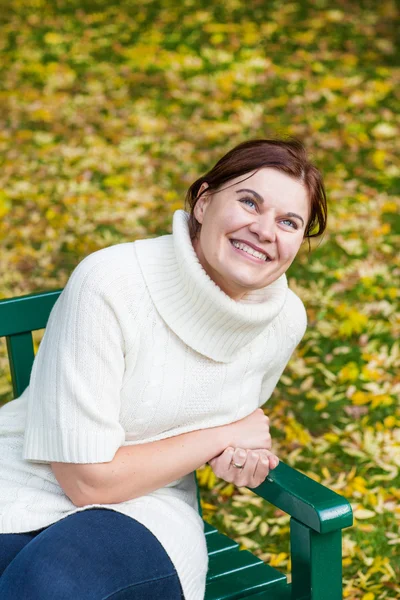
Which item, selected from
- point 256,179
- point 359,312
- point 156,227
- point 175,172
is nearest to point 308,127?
point 175,172

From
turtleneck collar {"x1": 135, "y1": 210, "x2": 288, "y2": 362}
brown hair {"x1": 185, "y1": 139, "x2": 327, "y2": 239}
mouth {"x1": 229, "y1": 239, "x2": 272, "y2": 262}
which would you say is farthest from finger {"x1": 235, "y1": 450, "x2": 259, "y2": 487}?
brown hair {"x1": 185, "y1": 139, "x2": 327, "y2": 239}

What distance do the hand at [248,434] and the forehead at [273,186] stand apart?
647 mm

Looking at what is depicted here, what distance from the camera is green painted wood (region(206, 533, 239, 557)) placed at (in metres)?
2.93

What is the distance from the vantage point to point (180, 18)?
9758mm

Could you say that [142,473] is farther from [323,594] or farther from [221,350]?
[323,594]

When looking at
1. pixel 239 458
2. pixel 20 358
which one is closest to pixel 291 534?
pixel 239 458

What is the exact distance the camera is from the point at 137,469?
2.44 metres

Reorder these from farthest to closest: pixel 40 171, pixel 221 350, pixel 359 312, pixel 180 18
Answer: pixel 180 18 < pixel 40 171 < pixel 359 312 < pixel 221 350

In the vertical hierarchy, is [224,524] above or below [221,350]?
below

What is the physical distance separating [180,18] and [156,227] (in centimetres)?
407

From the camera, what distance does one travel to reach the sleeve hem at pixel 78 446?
92.9 inches

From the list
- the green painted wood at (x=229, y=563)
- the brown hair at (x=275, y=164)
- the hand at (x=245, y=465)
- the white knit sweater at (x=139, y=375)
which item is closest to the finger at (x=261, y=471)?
the hand at (x=245, y=465)

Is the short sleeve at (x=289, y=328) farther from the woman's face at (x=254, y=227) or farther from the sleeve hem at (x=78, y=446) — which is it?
the sleeve hem at (x=78, y=446)

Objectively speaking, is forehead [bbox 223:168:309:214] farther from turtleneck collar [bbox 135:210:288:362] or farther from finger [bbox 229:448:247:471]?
finger [bbox 229:448:247:471]
